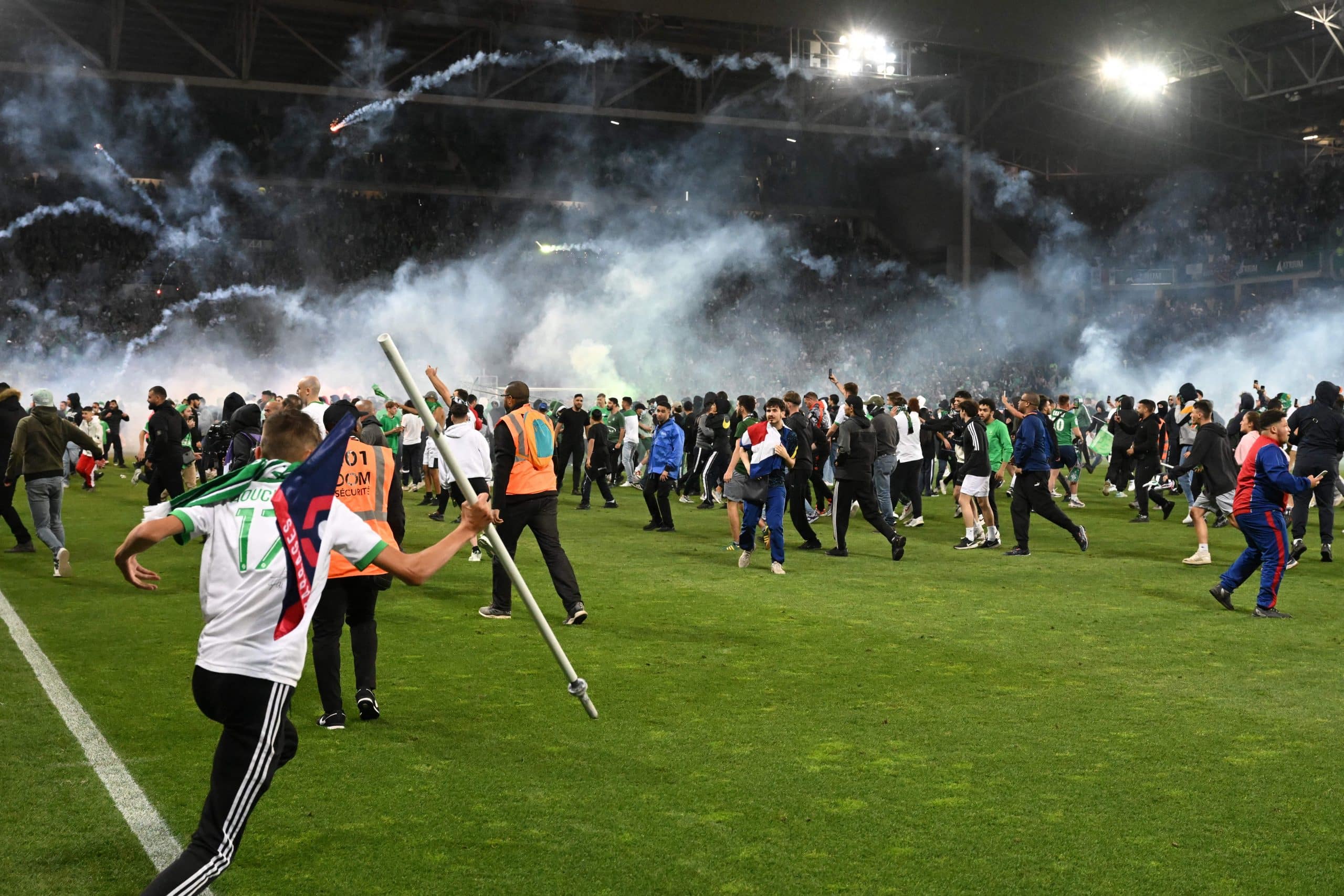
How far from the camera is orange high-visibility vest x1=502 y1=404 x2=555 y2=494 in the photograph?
834 cm

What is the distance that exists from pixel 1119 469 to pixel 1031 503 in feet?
23.3

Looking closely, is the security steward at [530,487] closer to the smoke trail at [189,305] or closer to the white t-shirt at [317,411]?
the white t-shirt at [317,411]

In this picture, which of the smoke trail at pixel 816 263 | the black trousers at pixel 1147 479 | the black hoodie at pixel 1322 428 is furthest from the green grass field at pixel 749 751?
the smoke trail at pixel 816 263

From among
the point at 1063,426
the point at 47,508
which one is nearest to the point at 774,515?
the point at 47,508

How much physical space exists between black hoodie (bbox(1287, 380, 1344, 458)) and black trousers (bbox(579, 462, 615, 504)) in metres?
9.10

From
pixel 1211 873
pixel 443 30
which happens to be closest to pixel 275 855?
pixel 1211 873

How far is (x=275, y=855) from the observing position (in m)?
4.26

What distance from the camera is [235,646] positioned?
330cm

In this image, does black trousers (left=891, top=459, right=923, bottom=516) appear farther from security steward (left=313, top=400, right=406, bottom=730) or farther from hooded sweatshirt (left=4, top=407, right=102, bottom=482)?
security steward (left=313, top=400, right=406, bottom=730)

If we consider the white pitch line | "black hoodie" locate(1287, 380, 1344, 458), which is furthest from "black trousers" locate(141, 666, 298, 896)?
"black hoodie" locate(1287, 380, 1344, 458)

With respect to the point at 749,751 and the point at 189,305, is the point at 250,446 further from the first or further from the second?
the point at 189,305

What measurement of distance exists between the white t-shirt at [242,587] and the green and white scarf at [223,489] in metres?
0.02

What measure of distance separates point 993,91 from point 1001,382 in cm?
976

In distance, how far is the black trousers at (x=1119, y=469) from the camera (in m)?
18.2
